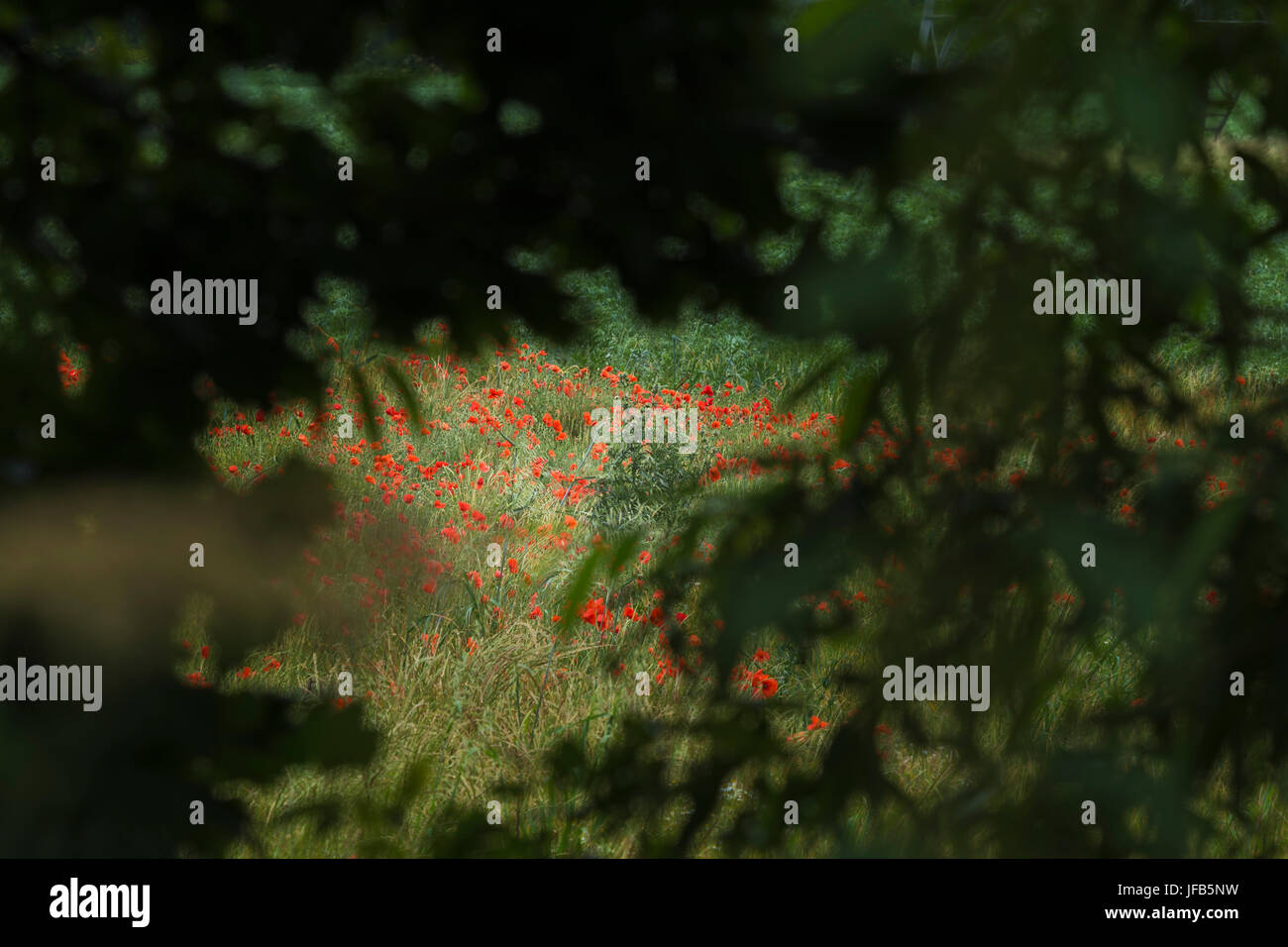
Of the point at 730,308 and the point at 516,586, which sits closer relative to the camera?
the point at 730,308

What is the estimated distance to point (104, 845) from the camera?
0.73 metres

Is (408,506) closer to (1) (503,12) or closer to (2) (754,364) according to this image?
(2) (754,364)

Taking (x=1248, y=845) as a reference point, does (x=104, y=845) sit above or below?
above

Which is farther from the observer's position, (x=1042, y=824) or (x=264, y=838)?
(x=264, y=838)

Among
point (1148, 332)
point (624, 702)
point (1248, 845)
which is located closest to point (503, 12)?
point (1148, 332)

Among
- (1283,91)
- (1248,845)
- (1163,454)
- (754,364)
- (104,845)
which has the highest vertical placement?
(754,364)

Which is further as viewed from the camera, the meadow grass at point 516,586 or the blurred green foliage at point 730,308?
the meadow grass at point 516,586

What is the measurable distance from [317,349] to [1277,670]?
0.75 metres

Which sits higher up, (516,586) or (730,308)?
(730,308)

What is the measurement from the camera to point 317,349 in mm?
984

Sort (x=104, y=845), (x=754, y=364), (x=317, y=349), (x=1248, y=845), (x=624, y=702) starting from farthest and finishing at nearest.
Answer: (x=754, y=364)
(x=624, y=702)
(x=1248, y=845)
(x=317, y=349)
(x=104, y=845)

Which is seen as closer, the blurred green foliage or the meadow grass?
the blurred green foliage

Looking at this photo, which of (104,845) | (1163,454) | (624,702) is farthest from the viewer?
(624,702)

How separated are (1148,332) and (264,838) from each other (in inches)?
31.6
